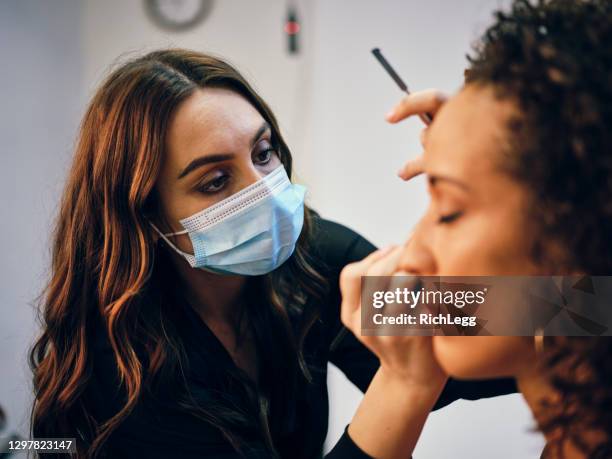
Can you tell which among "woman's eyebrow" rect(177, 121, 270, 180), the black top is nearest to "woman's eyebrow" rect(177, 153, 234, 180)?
"woman's eyebrow" rect(177, 121, 270, 180)

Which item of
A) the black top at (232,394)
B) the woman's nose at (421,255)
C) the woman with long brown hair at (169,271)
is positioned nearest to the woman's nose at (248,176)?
the woman with long brown hair at (169,271)

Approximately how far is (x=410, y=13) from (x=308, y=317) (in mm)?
1177

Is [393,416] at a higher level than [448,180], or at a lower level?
lower

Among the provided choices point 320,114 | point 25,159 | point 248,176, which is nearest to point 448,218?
point 248,176

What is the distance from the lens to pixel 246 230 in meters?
1.00

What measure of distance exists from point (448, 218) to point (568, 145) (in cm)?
13

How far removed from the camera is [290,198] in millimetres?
1040

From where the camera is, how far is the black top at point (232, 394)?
3.04 feet

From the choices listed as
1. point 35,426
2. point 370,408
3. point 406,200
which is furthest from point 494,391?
point 406,200

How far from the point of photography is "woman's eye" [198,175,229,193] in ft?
3.15

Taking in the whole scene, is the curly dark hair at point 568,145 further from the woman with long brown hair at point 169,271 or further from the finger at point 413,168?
the woman with long brown hair at point 169,271

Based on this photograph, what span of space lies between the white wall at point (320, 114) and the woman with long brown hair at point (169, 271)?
0.81 meters

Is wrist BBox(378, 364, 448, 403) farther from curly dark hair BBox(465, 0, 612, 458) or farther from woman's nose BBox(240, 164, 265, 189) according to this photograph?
woman's nose BBox(240, 164, 265, 189)

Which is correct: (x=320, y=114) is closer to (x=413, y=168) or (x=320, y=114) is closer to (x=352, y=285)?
(x=413, y=168)
